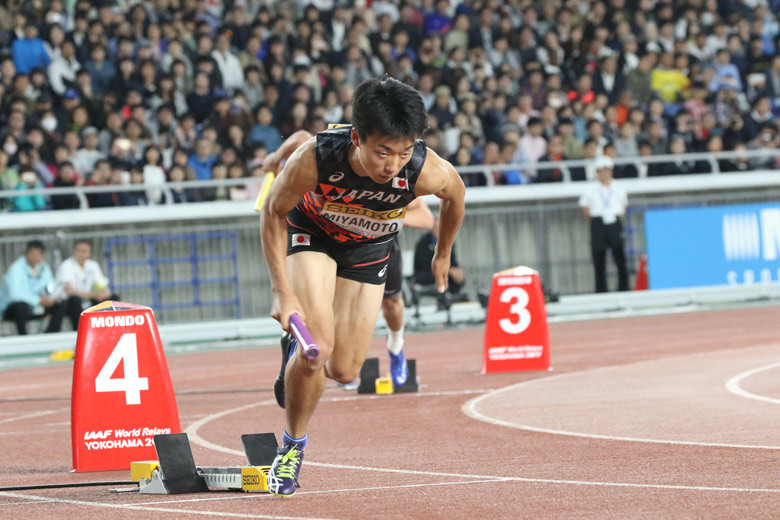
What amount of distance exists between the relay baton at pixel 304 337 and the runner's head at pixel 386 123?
0.80 metres

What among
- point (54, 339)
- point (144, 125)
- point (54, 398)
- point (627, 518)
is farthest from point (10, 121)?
point (627, 518)

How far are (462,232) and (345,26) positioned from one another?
4684 mm

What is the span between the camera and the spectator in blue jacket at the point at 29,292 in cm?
1803

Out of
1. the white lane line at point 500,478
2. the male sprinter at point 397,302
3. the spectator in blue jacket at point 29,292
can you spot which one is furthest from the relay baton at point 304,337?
the spectator in blue jacket at point 29,292

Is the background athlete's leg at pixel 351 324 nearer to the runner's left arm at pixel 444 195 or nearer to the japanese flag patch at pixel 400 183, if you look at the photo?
the runner's left arm at pixel 444 195

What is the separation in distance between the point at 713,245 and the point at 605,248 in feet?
6.48

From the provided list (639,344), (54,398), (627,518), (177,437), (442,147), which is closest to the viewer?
(627,518)

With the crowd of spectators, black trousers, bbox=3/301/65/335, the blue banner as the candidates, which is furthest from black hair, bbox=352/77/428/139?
the blue banner

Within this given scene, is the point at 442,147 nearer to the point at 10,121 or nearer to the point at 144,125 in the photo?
the point at 144,125

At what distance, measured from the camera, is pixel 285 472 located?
641cm

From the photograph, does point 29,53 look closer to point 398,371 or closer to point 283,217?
point 398,371

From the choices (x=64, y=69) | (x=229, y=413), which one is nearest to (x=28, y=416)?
(x=229, y=413)

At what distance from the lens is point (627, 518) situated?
210 inches

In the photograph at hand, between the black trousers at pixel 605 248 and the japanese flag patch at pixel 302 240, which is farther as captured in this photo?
the black trousers at pixel 605 248
